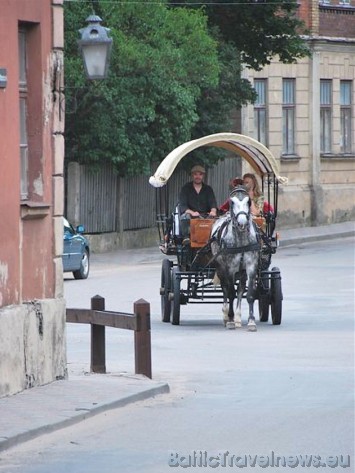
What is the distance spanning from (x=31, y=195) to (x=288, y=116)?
35.3 metres

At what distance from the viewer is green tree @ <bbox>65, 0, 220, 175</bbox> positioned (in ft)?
114

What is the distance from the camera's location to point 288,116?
4978cm

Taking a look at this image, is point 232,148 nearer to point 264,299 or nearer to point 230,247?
point 264,299

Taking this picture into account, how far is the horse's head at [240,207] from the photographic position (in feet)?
69.2

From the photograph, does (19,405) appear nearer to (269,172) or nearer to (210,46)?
(269,172)

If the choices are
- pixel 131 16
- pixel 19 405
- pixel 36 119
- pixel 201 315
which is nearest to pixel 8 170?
pixel 36 119

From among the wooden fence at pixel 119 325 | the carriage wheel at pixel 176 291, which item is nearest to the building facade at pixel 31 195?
the wooden fence at pixel 119 325

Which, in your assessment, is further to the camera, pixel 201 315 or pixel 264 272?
pixel 201 315

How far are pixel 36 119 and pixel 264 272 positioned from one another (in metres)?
7.66

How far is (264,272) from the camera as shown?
22016 mm

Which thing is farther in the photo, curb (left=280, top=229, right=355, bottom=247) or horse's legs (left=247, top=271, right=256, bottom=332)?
curb (left=280, top=229, right=355, bottom=247)

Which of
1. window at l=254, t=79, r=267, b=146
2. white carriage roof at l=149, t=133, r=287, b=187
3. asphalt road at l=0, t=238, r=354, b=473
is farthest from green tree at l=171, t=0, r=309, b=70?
white carriage roof at l=149, t=133, r=287, b=187

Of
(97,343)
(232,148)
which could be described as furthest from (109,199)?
(97,343)

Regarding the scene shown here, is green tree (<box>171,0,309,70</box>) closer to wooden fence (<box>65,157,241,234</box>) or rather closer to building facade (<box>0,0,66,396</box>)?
wooden fence (<box>65,157,241,234</box>)
